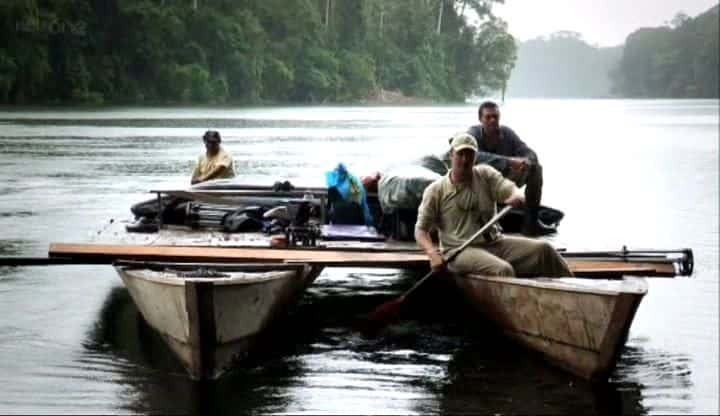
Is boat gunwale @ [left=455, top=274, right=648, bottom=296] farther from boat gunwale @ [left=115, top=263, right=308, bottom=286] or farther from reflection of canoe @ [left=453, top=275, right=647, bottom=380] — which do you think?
boat gunwale @ [left=115, top=263, right=308, bottom=286]

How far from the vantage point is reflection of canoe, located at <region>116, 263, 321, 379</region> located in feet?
19.1

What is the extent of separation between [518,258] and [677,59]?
7.85 ft

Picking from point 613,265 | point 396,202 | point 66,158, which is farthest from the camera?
point 66,158

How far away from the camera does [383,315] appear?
7543 mm

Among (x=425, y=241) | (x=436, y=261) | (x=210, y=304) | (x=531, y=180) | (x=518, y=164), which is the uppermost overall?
(x=518, y=164)

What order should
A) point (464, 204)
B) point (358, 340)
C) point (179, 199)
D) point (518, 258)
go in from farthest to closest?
point (179, 199)
point (358, 340)
point (518, 258)
point (464, 204)

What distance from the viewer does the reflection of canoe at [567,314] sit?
18.5 feet

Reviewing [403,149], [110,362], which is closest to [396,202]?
[110,362]

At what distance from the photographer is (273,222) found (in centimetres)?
842

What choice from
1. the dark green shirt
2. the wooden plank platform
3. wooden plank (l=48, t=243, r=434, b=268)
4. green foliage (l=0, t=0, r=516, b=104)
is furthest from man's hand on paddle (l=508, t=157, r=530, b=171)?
green foliage (l=0, t=0, r=516, b=104)

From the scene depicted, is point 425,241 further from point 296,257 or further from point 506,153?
point 506,153

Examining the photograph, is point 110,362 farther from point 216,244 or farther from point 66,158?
point 66,158

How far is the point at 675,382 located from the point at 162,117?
117 feet

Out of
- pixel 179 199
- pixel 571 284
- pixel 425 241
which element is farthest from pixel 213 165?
pixel 571 284
